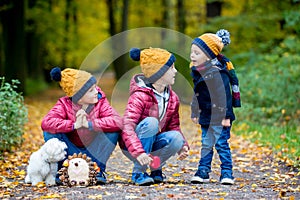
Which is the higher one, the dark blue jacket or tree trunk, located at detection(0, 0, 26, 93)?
tree trunk, located at detection(0, 0, 26, 93)

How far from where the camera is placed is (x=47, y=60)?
28141 millimetres

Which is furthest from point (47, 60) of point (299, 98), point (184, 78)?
point (299, 98)

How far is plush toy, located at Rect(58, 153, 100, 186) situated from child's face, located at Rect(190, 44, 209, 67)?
140cm

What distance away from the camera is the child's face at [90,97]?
5184mm

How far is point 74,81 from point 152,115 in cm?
83

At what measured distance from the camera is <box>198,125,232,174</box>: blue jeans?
5.24 metres

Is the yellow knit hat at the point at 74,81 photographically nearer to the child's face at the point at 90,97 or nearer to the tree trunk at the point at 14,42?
the child's face at the point at 90,97

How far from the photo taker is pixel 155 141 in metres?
5.21

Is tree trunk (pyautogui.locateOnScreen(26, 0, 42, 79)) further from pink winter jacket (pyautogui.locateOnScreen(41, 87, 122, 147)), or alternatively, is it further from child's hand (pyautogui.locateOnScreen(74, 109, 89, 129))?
child's hand (pyautogui.locateOnScreen(74, 109, 89, 129))

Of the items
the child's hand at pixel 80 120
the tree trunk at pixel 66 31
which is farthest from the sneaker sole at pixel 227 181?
the tree trunk at pixel 66 31

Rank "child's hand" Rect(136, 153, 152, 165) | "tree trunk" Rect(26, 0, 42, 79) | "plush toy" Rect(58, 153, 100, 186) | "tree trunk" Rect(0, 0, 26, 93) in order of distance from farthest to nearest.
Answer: "tree trunk" Rect(26, 0, 42, 79), "tree trunk" Rect(0, 0, 26, 93), "plush toy" Rect(58, 153, 100, 186), "child's hand" Rect(136, 153, 152, 165)

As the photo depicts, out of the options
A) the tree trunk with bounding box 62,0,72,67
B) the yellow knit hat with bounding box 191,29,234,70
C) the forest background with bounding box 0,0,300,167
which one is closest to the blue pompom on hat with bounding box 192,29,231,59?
the yellow knit hat with bounding box 191,29,234,70

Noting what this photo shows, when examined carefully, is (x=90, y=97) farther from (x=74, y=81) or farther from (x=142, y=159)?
(x=142, y=159)

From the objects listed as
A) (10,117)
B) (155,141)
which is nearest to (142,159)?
(155,141)
